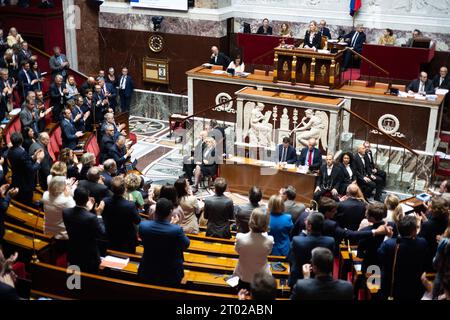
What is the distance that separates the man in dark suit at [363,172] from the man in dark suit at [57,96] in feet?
19.6

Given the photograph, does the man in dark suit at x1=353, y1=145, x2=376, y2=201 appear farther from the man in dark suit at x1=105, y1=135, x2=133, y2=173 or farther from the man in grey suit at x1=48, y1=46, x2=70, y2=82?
the man in grey suit at x1=48, y1=46, x2=70, y2=82

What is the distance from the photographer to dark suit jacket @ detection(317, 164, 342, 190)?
980cm

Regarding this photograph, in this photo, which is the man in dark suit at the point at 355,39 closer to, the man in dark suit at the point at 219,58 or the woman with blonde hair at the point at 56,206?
the man in dark suit at the point at 219,58

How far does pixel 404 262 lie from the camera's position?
4.91m

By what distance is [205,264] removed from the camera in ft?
19.6

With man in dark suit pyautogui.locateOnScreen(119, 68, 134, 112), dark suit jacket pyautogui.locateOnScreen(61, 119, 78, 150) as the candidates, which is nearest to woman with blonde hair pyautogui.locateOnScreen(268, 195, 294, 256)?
dark suit jacket pyautogui.locateOnScreen(61, 119, 78, 150)

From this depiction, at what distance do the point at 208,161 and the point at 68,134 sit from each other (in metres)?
2.55

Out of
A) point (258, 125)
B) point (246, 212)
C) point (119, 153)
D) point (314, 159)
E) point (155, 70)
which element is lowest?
point (314, 159)

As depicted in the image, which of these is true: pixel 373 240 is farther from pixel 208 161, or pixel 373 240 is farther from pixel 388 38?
pixel 388 38

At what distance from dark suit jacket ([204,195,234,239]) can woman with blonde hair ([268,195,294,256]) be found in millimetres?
743

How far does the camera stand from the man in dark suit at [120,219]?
5.68 m

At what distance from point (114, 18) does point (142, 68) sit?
59.2 inches

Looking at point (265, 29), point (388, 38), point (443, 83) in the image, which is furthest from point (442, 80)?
point (265, 29)
